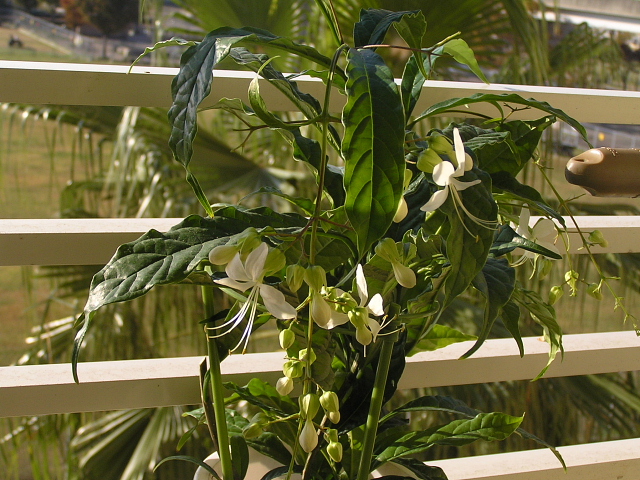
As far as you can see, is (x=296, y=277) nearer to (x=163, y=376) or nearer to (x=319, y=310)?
(x=319, y=310)

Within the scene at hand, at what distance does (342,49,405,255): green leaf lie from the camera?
40 cm

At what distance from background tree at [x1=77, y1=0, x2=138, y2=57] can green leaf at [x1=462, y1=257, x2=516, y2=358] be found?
3.56m

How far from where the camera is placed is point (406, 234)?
53 centimetres

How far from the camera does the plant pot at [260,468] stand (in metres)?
0.66

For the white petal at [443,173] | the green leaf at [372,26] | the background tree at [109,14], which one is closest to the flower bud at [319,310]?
the white petal at [443,173]

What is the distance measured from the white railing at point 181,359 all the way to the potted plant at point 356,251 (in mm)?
161

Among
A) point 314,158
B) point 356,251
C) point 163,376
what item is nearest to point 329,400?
point 356,251

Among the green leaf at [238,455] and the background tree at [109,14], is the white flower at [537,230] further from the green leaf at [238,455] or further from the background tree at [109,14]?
the background tree at [109,14]

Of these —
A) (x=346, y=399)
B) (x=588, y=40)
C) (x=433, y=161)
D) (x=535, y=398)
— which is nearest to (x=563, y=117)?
(x=433, y=161)

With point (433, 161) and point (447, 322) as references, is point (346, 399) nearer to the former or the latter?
point (433, 161)

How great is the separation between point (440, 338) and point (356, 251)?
0.77 feet

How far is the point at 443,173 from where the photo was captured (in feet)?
1.40

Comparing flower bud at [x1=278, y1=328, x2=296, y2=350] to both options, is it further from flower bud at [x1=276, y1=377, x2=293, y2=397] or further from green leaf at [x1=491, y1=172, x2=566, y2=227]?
green leaf at [x1=491, y1=172, x2=566, y2=227]

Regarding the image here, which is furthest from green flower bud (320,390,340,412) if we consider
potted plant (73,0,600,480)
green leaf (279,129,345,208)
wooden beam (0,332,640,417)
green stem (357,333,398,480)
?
wooden beam (0,332,640,417)
